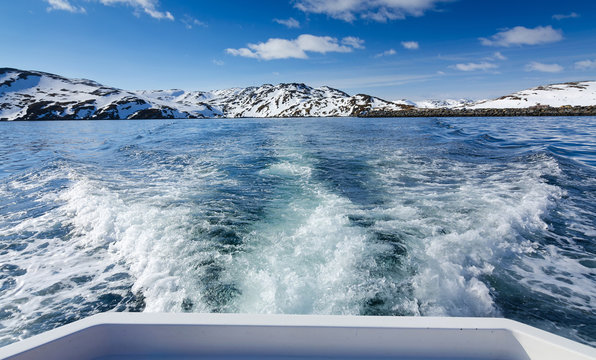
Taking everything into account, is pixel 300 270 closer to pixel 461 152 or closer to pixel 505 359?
pixel 505 359

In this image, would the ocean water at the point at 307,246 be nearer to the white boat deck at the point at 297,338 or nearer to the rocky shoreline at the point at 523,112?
the white boat deck at the point at 297,338

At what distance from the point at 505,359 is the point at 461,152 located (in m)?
16.3

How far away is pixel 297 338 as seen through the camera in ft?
6.90

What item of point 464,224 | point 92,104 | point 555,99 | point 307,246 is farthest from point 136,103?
point 555,99

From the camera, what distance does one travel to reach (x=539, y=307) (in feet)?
12.8

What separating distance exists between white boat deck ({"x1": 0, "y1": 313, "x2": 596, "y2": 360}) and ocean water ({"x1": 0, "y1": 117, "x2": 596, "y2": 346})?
5.77ft

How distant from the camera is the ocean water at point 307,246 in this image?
3982mm

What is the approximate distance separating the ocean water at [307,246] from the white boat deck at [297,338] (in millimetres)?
1758

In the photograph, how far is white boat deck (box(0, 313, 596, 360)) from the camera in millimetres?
2068

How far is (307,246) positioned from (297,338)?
11.3 feet

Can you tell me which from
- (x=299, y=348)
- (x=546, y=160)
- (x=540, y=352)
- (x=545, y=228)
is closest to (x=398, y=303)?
(x=540, y=352)

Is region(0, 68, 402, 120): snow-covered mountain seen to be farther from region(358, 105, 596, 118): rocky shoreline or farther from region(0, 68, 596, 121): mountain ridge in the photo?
region(358, 105, 596, 118): rocky shoreline

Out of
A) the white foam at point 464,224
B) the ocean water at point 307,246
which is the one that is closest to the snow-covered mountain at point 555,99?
the white foam at point 464,224

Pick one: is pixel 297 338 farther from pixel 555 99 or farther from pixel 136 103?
pixel 136 103
